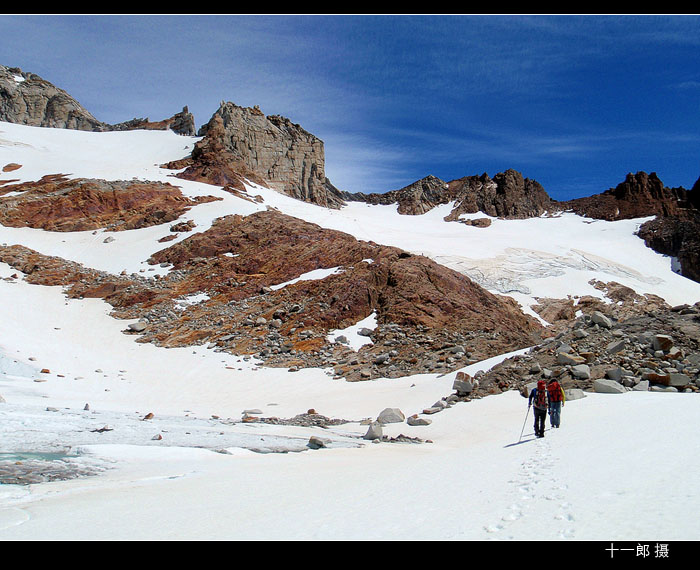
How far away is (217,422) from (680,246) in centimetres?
7144

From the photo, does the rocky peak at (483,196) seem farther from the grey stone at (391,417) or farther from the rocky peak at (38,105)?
the grey stone at (391,417)

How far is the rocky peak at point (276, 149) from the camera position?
76.2 meters

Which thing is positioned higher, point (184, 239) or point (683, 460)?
point (184, 239)

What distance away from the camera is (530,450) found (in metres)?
8.48

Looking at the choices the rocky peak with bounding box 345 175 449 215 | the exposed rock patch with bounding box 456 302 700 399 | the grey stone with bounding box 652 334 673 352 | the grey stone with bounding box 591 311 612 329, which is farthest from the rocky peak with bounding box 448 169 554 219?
the grey stone with bounding box 652 334 673 352

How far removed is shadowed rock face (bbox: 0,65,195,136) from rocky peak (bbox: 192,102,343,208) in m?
12.2

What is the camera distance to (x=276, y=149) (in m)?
81.2

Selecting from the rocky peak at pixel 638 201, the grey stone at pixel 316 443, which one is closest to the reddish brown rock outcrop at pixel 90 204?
the grey stone at pixel 316 443

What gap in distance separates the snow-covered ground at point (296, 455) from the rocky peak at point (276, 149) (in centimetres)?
5540

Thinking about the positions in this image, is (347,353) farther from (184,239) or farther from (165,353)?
(184,239)

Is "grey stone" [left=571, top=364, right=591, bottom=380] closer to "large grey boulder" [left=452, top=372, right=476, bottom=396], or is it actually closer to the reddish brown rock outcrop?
"large grey boulder" [left=452, top=372, right=476, bottom=396]

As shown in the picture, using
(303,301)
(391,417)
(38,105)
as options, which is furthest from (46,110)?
(391,417)

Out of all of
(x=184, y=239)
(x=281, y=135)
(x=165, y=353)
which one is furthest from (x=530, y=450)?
(x=281, y=135)

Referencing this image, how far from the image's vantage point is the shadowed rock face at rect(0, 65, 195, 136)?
87562 millimetres
